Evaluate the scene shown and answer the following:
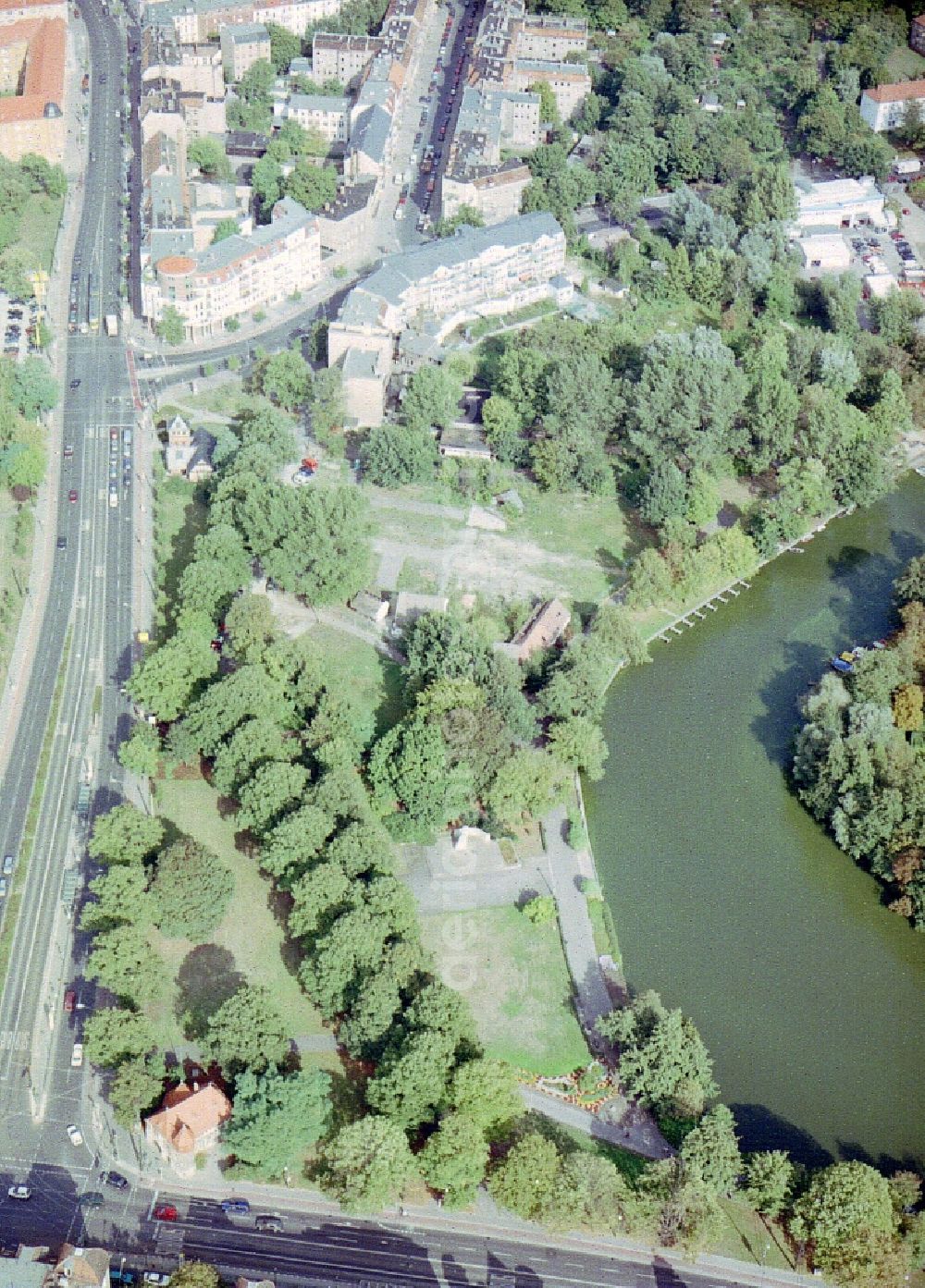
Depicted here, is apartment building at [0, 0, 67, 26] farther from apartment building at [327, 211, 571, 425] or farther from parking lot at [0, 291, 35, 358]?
apartment building at [327, 211, 571, 425]

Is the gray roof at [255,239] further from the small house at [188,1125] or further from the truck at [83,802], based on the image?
the small house at [188,1125]

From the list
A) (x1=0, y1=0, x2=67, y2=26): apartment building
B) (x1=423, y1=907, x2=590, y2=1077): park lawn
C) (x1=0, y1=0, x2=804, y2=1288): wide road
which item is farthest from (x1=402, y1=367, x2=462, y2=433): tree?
(x1=0, y1=0, x2=67, y2=26): apartment building

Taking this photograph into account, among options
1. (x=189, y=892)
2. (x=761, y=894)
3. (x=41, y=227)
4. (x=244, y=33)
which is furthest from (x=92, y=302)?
(x=761, y=894)

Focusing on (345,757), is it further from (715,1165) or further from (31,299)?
(31,299)

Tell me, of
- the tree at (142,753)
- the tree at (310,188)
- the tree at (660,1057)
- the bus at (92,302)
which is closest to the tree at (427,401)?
the bus at (92,302)

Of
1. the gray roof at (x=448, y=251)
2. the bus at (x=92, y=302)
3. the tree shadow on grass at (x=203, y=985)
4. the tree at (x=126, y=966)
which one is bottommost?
the tree shadow on grass at (x=203, y=985)

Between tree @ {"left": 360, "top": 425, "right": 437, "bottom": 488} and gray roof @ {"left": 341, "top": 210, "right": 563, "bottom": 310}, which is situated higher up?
gray roof @ {"left": 341, "top": 210, "right": 563, "bottom": 310}

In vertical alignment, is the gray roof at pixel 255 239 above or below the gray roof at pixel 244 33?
below
